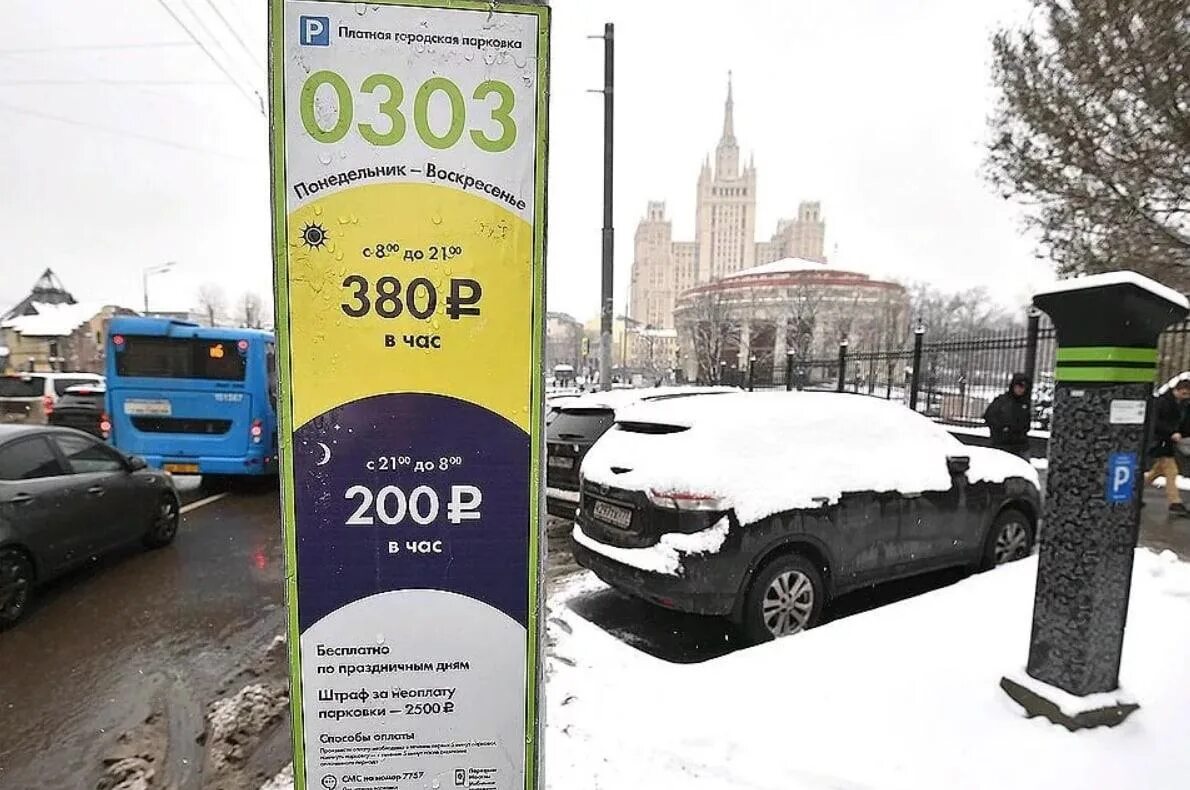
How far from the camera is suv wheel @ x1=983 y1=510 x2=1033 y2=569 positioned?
5.72 metres

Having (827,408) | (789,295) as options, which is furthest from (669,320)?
(827,408)

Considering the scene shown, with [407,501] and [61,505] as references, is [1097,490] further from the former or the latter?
[61,505]

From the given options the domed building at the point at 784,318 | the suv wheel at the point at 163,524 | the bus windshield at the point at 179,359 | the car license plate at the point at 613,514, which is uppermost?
the domed building at the point at 784,318

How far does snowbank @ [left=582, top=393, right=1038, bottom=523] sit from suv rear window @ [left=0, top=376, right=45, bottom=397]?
19723 millimetres

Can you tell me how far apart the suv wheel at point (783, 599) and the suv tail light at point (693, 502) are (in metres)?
0.60

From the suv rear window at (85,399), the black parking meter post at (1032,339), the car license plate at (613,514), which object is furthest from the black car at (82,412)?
the black parking meter post at (1032,339)

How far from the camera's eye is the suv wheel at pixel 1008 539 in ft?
18.8

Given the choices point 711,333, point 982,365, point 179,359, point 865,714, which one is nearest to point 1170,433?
point 982,365

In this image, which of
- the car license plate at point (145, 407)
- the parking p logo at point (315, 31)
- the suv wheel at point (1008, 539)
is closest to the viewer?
the parking p logo at point (315, 31)

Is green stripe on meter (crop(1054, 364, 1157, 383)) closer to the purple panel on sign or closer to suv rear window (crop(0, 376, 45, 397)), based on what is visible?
the purple panel on sign

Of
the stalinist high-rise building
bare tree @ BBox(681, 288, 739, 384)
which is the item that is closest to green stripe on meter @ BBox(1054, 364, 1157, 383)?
bare tree @ BBox(681, 288, 739, 384)

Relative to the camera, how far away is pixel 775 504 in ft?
14.5

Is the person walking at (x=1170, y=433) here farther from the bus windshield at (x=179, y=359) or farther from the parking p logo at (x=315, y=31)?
the bus windshield at (x=179, y=359)

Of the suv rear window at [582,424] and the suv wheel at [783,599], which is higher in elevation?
the suv rear window at [582,424]
